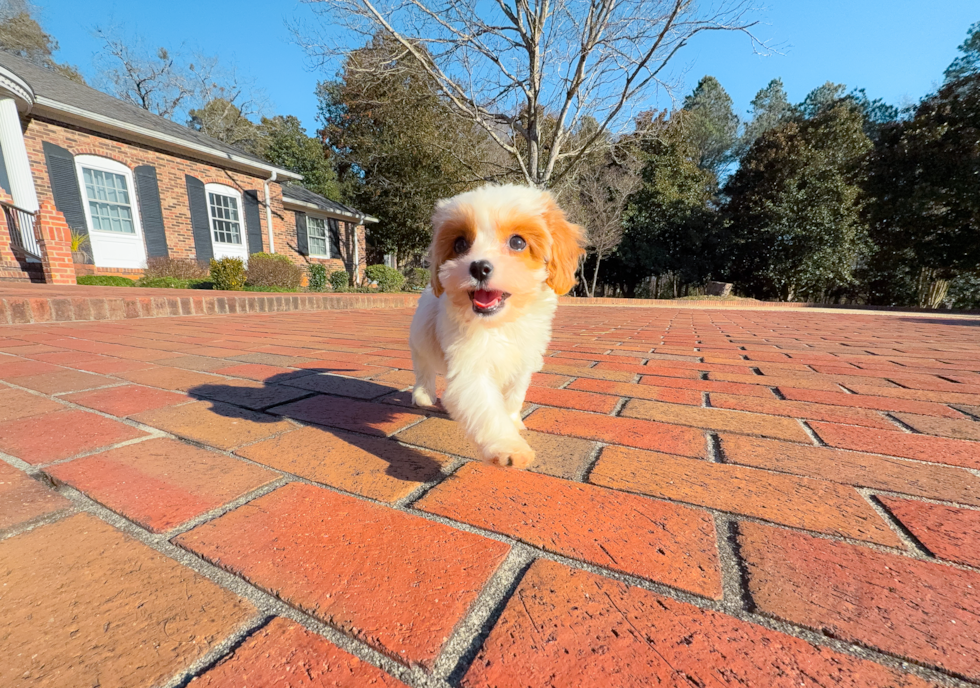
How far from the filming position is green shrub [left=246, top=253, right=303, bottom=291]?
1191cm

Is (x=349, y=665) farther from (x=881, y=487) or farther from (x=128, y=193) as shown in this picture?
(x=128, y=193)

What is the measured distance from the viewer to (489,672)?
72 centimetres

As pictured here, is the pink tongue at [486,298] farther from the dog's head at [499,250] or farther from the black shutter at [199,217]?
the black shutter at [199,217]

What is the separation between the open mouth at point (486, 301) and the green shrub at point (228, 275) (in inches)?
455

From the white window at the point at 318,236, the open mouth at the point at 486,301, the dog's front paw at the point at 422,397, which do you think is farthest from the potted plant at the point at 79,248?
the open mouth at the point at 486,301

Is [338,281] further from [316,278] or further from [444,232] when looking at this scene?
[444,232]

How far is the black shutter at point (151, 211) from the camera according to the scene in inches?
480

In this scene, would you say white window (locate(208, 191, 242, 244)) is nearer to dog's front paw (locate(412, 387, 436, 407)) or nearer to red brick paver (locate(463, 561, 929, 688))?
dog's front paw (locate(412, 387, 436, 407))

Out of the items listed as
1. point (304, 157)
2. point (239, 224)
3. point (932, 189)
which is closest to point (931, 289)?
point (932, 189)

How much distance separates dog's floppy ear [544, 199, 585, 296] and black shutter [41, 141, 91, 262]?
1443 centimetres

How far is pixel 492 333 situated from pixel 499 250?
0.36 m

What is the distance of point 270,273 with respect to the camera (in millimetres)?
12086

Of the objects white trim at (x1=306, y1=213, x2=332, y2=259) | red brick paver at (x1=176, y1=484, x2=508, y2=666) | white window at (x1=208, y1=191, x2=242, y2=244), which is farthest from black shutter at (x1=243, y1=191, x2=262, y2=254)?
red brick paver at (x1=176, y1=484, x2=508, y2=666)

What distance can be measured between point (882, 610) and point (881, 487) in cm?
66
